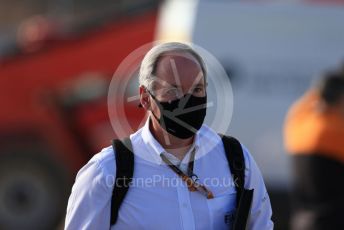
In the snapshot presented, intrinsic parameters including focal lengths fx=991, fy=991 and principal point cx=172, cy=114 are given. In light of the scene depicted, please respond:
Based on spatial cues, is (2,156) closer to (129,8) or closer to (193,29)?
(129,8)

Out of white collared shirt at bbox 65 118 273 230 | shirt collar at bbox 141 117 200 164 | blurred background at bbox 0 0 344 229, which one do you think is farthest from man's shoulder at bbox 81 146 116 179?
blurred background at bbox 0 0 344 229

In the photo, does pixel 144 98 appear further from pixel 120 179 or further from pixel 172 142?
pixel 120 179

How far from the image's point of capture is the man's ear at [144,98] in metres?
3.36

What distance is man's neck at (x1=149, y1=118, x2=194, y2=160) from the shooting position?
3.36 m

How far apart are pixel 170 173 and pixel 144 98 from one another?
277 millimetres

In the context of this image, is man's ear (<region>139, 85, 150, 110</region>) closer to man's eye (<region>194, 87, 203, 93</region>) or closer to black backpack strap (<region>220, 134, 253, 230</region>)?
man's eye (<region>194, 87, 203, 93</region>)

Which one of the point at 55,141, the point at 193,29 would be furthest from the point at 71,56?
the point at 193,29

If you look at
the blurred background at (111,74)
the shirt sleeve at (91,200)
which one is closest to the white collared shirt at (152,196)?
the shirt sleeve at (91,200)

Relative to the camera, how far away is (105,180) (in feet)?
10.6

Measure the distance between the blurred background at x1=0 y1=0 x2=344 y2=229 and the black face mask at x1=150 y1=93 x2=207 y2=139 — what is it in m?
4.77

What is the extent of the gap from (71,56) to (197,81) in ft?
22.7

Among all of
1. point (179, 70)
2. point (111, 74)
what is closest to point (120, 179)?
point (179, 70)

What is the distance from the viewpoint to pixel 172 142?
338cm

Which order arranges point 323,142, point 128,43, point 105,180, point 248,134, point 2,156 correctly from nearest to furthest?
point 105,180, point 323,142, point 248,134, point 128,43, point 2,156
